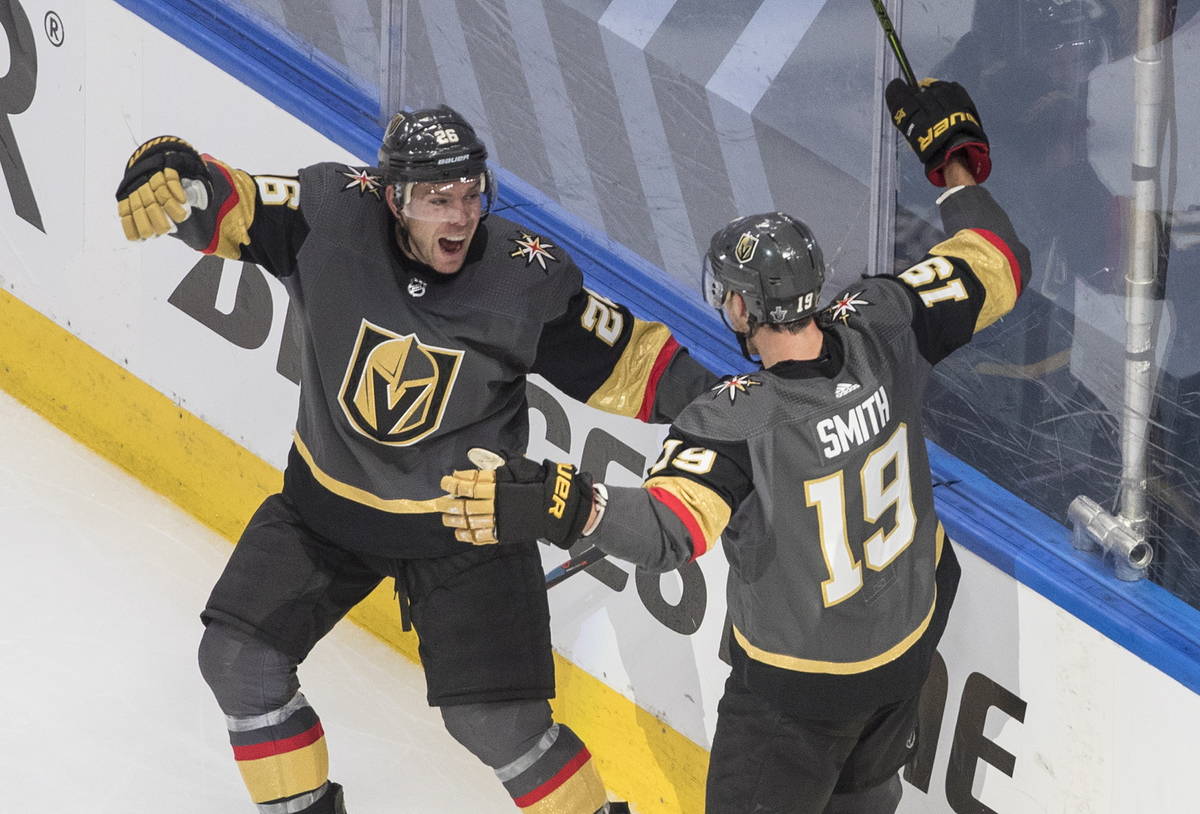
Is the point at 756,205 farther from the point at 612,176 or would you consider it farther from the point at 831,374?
the point at 831,374

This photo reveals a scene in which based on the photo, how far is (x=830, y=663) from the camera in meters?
2.59

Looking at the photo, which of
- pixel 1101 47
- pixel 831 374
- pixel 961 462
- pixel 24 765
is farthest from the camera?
pixel 24 765

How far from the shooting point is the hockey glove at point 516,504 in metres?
2.30

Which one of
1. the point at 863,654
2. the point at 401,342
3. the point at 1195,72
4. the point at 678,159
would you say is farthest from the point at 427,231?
the point at 1195,72

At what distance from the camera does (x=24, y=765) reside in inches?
139

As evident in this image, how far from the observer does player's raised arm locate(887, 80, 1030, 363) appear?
266cm

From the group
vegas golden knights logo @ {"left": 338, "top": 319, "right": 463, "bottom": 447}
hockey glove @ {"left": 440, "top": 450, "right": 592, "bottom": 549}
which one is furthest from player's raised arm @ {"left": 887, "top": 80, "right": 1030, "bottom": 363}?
vegas golden knights logo @ {"left": 338, "top": 319, "right": 463, "bottom": 447}

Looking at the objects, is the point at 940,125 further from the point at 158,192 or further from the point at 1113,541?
the point at 158,192

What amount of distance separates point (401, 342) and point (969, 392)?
3.18 feet

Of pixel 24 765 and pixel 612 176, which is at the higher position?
pixel 612 176

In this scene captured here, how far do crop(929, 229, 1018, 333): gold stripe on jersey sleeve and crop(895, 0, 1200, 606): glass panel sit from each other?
0.69 ft

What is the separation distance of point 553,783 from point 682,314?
0.93 meters

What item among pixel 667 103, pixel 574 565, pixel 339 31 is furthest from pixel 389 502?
pixel 339 31

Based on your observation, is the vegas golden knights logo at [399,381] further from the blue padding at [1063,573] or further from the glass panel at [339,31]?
the glass panel at [339,31]
